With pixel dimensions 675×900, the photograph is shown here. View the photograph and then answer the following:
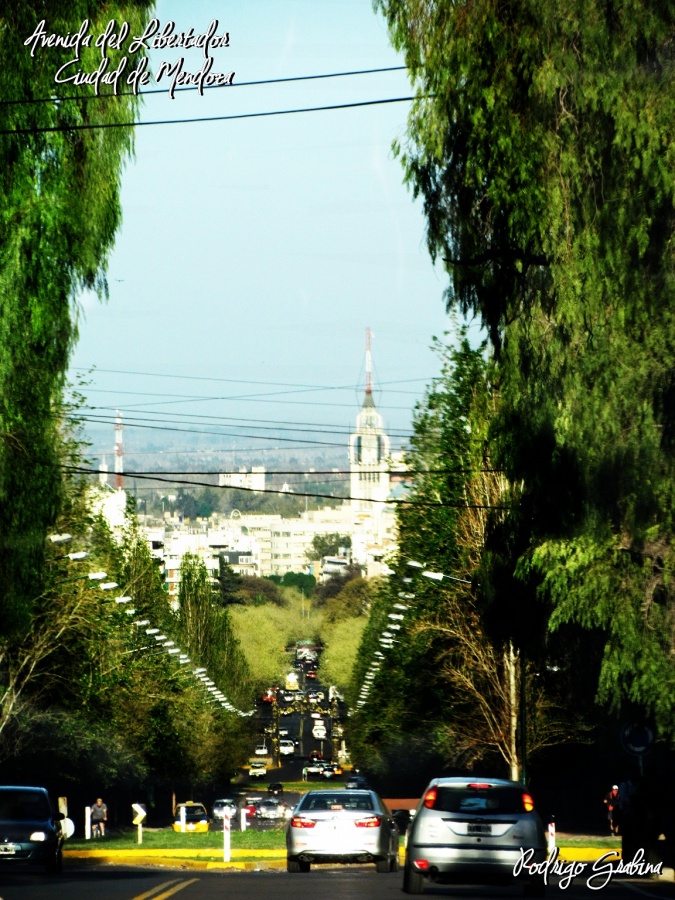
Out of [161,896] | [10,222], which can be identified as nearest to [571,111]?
[10,222]

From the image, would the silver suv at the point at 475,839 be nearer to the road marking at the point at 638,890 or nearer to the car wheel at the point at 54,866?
the road marking at the point at 638,890

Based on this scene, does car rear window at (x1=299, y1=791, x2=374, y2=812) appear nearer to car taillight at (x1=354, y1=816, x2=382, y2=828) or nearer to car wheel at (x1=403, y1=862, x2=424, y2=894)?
car taillight at (x1=354, y1=816, x2=382, y2=828)

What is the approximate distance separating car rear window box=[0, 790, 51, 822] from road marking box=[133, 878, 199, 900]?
4.62 m

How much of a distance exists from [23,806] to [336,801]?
17.9 ft

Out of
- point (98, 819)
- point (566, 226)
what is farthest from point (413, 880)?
point (98, 819)

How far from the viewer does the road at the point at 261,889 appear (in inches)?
761

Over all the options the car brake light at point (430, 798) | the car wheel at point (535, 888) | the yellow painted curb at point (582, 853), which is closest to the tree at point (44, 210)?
the car brake light at point (430, 798)

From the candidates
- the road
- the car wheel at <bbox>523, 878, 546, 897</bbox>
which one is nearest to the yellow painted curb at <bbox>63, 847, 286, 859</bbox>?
the road

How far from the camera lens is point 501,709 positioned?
5375cm

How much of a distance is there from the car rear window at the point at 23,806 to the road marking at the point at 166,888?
4620mm

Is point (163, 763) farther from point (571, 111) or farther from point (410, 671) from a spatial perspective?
point (571, 111)

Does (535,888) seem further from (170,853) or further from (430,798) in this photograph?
(170,853)

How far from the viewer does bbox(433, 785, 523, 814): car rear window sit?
65.6 feet

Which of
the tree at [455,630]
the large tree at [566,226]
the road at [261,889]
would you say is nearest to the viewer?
the large tree at [566,226]
